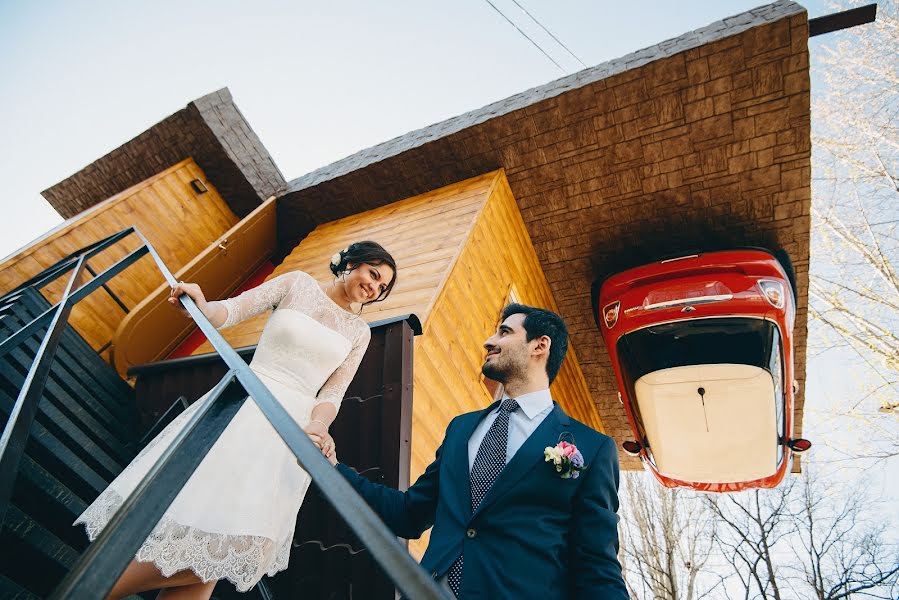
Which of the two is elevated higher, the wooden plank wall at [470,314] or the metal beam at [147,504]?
the metal beam at [147,504]

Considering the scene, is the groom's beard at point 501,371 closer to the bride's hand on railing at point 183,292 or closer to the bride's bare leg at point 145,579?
the bride's hand on railing at point 183,292

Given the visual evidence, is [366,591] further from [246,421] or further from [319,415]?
[246,421]

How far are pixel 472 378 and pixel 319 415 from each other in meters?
2.14

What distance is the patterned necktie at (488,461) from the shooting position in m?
1.47

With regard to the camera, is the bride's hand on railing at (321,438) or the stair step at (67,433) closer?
the bride's hand on railing at (321,438)

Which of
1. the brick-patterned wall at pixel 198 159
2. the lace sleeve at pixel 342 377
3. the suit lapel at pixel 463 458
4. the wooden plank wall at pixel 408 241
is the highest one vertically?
the brick-patterned wall at pixel 198 159

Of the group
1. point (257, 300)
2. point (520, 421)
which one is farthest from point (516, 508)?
point (257, 300)

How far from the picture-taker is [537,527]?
1.35 m

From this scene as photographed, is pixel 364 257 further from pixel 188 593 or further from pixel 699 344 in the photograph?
pixel 699 344

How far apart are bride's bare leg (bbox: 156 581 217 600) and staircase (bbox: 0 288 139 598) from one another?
41 centimetres

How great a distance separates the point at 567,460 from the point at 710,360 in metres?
3.85

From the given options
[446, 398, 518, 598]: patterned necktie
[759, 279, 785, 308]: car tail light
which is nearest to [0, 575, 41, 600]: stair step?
[446, 398, 518, 598]: patterned necktie

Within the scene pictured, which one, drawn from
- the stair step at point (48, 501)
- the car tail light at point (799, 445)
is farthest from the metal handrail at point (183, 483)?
the car tail light at point (799, 445)

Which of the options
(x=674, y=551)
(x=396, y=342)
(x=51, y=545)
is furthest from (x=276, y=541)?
(x=674, y=551)
